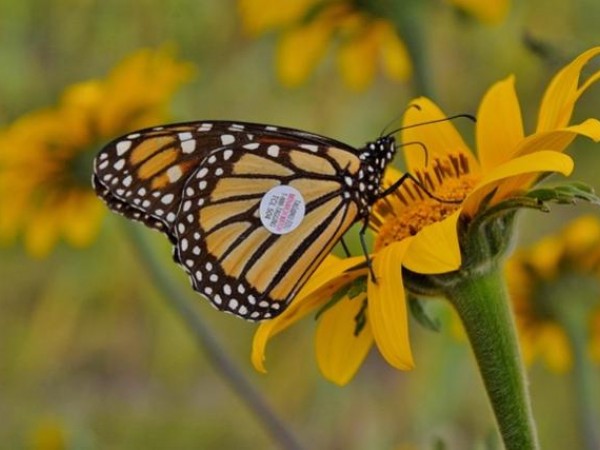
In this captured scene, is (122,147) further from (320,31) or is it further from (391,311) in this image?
(320,31)

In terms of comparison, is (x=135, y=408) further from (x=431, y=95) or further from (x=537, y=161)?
(x=537, y=161)

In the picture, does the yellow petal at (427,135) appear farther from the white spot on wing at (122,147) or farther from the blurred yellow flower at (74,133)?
the blurred yellow flower at (74,133)

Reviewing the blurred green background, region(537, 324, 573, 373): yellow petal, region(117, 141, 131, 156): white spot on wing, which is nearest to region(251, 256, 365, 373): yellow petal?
region(117, 141, 131, 156): white spot on wing

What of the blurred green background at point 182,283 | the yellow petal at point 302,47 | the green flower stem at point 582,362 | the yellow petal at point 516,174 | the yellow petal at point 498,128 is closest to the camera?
the yellow petal at point 516,174

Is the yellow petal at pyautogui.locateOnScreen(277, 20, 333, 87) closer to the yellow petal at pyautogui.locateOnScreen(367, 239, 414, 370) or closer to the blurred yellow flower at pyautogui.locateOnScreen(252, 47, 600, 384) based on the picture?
the blurred yellow flower at pyautogui.locateOnScreen(252, 47, 600, 384)

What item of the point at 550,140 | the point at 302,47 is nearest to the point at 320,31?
the point at 302,47

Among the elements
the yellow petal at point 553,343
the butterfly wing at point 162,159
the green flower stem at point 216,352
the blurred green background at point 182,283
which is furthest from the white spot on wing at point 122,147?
the blurred green background at point 182,283
